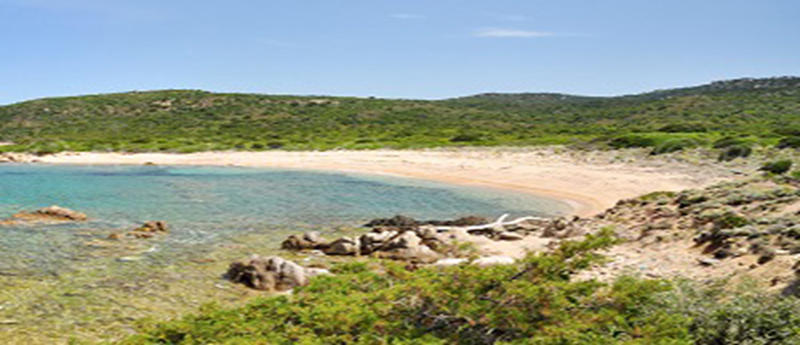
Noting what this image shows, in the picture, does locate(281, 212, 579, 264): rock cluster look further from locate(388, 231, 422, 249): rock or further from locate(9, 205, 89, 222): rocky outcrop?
locate(9, 205, 89, 222): rocky outcrop

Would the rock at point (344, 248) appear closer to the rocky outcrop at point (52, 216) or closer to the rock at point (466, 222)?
the rock at point (466, 222)

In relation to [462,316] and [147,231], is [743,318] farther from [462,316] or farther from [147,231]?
[147,231]

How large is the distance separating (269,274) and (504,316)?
680 cm

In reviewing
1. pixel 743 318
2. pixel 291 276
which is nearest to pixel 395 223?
pixel 291 276

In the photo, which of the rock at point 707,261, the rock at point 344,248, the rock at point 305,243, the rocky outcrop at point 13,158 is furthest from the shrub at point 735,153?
A: the rocky outcrop at point 13,158

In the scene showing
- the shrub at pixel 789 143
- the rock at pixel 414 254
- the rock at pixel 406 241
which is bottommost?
the rock at pixel 414 254

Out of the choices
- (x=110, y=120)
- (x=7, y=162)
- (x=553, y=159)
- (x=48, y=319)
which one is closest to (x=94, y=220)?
(x=48, y=319)

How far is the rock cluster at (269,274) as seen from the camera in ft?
41.8

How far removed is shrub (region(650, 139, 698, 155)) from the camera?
128ft

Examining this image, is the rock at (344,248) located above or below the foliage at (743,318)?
below

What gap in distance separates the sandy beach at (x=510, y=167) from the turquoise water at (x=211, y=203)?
2600mm

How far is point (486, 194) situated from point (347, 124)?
6429 centimetres

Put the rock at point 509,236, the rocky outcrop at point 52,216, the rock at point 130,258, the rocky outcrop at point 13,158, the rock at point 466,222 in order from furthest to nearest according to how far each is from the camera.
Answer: the rocky outcrop at point 13,158, the rocky outcrop at point 52,216, the rock at point 466,222, the rock at point 509,236, the rock at point 130,258

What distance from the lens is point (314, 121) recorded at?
97688 millimetres
